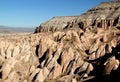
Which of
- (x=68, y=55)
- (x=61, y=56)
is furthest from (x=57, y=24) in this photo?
(x=61, y=56)

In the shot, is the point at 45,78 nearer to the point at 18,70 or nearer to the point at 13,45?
the point at 18,70

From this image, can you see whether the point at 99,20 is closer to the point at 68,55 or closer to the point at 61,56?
the point at 68,55

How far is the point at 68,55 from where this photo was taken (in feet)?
353

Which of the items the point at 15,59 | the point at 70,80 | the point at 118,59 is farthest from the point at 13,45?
the point at 118,59

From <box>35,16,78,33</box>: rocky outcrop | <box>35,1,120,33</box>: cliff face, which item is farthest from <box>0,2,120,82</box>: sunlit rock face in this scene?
<box>35,16,78,33</box>: rocky outcrop

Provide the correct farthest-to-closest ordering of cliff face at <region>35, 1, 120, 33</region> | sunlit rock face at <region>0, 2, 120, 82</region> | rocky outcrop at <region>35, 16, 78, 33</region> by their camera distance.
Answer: rocky outcrop at <region>35, 16, 78, 33</region>, cliff face at <region>35, 1, 120, 33</region>, sunlit rock face at <region>0, 2, 120, 82</region>

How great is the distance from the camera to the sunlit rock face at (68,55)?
91.1 m

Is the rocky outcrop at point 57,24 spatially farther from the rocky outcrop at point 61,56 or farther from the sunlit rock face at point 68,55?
the rocky outcrop at point 61,56

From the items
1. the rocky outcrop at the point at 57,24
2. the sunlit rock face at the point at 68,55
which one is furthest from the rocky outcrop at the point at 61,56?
the rocky outcrop at the point at 57,24

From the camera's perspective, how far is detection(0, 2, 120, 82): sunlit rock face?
9106 centimetres

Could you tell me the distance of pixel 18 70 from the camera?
10281 cm

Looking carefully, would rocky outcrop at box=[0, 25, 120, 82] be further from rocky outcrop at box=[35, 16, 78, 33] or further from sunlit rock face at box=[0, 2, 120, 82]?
rocky outcrop at box=[35, 16, 78, 33]

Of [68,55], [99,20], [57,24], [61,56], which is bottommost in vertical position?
[61,56]

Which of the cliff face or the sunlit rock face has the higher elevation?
the cliff face
